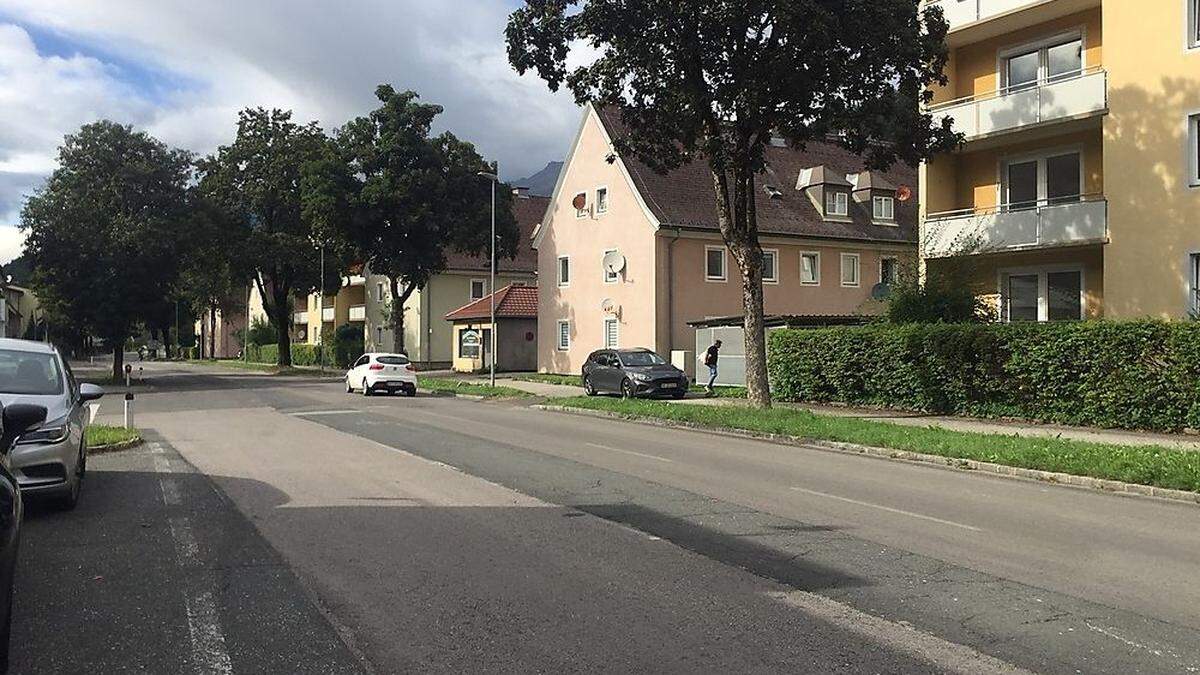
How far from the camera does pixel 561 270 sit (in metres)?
43.6

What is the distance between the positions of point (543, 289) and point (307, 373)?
18607 millimetres

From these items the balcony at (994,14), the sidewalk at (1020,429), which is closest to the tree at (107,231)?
the sidewalk at (1020,429)

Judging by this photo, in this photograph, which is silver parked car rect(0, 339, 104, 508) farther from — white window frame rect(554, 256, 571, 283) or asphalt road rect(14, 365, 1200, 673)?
white window frame rect(554, 256, 571, 283)

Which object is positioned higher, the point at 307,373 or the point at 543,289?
the point at 543,289

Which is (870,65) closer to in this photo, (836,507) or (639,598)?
(836,507)

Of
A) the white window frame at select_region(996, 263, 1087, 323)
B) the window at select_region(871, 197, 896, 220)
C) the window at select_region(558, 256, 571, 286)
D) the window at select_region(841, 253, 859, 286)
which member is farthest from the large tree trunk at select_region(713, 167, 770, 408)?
the window at select_region(871, 197, 896, 220)

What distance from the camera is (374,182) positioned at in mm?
46000

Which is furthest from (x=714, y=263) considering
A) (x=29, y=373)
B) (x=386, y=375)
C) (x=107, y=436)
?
(x=29, y=373)

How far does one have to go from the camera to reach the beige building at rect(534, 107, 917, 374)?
3769cm

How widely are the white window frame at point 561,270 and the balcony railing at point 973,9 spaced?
21.0 m

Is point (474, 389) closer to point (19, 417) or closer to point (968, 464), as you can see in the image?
point (968, 464)

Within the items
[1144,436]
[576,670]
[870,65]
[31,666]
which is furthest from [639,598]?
[870,65]

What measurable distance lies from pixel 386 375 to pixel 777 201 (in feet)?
61.0

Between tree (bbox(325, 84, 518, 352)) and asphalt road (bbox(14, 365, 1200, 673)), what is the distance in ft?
112
